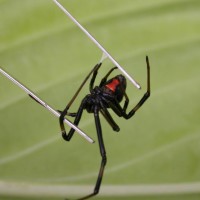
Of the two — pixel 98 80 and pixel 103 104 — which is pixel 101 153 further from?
pixel 98 80

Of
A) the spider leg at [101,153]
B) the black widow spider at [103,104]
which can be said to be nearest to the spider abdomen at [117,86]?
the black widow spider at [103,104]

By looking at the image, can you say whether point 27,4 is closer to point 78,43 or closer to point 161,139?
point 78,43

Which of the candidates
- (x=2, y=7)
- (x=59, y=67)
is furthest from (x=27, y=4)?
(x=59, y=67)

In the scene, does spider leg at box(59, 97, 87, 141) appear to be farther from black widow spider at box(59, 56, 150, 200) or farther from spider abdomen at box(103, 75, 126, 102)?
spider abdomen at box(103, 75, 126, 102)

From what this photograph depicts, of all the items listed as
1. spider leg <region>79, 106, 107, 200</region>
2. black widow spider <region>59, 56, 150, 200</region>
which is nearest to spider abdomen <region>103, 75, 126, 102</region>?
black widow spider <region>59, 56, 150, 200</region>

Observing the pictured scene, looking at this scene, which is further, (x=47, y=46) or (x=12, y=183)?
(x=47, y=46)

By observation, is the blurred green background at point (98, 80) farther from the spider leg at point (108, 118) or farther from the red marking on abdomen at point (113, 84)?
the red marking on abdomen at point (113, 84)

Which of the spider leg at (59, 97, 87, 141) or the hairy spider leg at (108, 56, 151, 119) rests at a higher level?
the spider leg at (59, 97, 87, 141)

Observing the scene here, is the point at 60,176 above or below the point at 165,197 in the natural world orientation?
above
